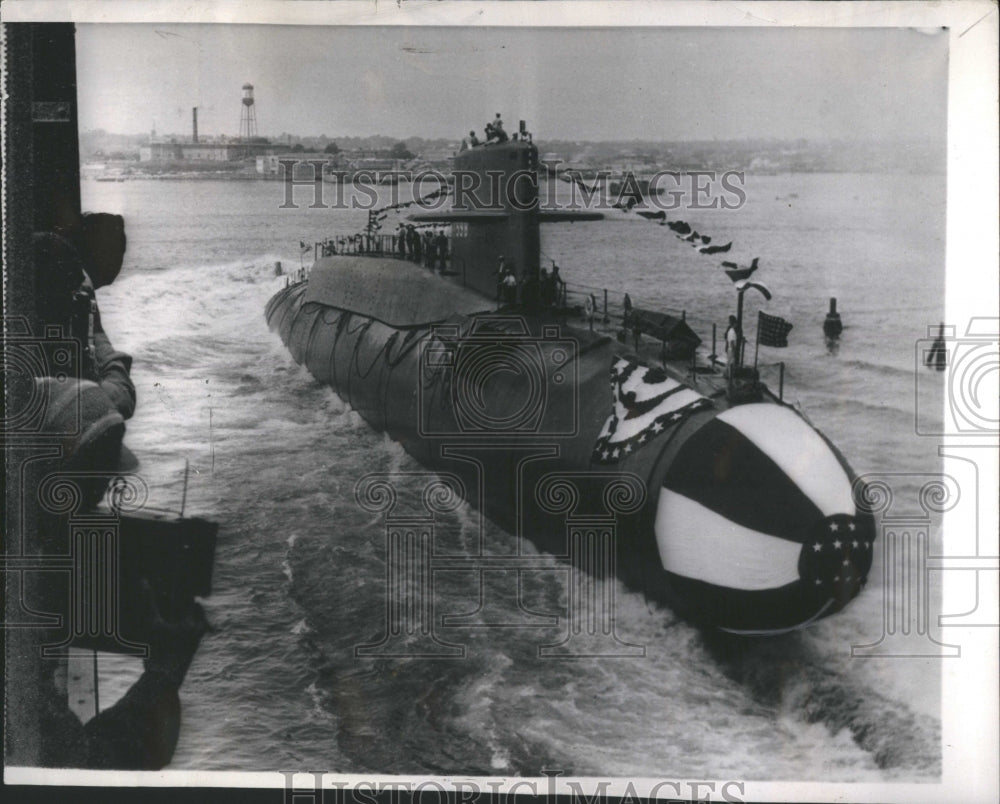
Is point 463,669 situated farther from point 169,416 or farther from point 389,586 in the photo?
point 169,416

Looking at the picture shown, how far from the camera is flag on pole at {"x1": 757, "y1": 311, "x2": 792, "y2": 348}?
3.21m

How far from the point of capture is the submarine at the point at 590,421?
2.89 m

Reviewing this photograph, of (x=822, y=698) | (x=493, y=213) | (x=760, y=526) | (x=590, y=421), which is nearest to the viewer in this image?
(x=760, y=526)

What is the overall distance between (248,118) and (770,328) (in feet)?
6.02

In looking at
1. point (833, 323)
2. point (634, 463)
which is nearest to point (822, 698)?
point (634, 463)

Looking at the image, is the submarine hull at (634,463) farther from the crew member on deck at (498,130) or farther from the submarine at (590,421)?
the crew member on deck at (498,130)

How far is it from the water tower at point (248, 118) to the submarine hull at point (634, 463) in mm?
502

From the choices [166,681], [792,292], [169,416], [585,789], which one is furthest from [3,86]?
[585,789]

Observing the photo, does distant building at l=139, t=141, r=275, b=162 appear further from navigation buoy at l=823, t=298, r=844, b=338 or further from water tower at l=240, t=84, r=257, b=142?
navigation buoy at l=823, t=298, r=844, b=338

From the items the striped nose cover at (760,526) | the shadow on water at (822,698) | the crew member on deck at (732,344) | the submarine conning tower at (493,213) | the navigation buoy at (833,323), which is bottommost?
the shadow on water at (822,698)

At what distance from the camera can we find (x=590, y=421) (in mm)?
3170

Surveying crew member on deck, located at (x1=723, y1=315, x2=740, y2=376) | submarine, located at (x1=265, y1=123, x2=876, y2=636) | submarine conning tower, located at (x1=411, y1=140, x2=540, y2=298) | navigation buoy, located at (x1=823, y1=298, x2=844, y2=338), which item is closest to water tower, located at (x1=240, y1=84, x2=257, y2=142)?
submarine, located at (x1=265, y1=123, x2=876, y2=636)

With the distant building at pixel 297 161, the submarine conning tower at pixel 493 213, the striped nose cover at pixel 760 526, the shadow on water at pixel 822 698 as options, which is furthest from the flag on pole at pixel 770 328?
the distant building at pixel 297 161

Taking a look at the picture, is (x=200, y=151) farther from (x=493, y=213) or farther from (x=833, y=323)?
(x=833, y=323)
